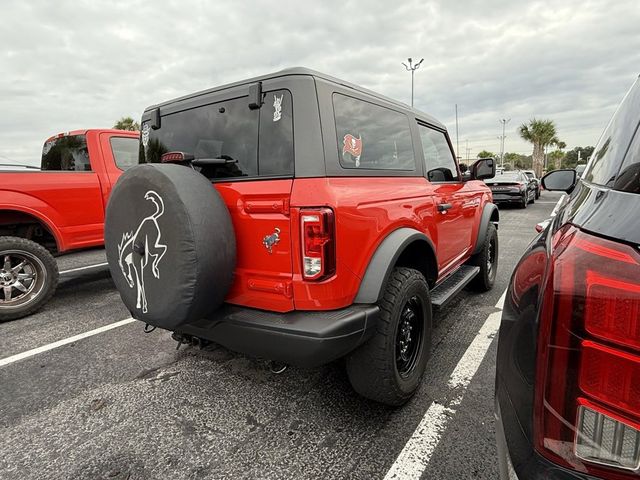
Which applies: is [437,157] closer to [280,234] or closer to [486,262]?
[486,262]

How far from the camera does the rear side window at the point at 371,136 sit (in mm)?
2188

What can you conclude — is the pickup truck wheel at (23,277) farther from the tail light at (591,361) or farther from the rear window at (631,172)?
the rear window at (631,172)

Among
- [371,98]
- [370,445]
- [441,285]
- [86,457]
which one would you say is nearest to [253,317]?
[370,445]

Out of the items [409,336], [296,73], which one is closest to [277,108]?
[296,73]

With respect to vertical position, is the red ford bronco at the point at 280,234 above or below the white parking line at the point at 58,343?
above

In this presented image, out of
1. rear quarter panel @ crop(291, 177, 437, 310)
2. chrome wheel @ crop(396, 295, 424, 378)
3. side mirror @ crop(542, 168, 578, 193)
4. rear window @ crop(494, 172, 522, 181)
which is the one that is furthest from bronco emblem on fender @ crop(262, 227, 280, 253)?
rear window @ crop(494, 172, 522, 181)

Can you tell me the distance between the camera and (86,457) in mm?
2027

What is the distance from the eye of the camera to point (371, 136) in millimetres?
2512

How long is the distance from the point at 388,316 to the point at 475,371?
1.14 metres

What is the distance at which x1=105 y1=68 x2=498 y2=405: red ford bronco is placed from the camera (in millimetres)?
1877

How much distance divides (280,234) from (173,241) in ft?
1.79

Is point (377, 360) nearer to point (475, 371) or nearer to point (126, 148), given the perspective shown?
point (475, 371)

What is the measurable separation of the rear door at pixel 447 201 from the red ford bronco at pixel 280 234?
684 millimetres

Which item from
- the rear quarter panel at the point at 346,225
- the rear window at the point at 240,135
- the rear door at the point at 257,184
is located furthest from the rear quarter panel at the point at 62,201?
the rear quarter panel at the point at 346,225
